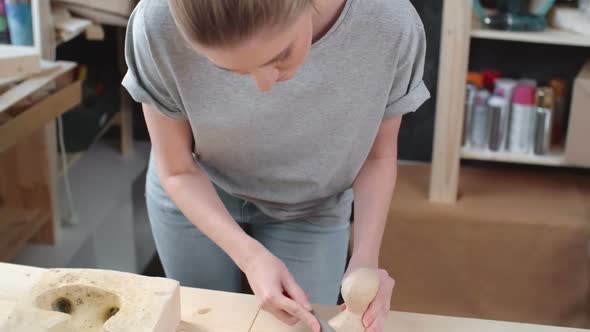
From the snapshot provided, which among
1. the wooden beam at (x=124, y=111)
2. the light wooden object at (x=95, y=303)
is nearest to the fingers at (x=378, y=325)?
the light wooden object at (x=95, y=303)

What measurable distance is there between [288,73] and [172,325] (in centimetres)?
36

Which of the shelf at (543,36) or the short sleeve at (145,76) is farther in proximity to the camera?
the shelf at (543,36)

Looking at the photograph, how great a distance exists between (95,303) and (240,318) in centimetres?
19

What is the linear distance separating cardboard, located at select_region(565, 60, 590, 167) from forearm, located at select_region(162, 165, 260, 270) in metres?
1.18

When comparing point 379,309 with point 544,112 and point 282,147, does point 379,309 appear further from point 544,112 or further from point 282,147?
point 544,112

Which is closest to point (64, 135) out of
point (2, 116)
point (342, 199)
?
point (2, 116)

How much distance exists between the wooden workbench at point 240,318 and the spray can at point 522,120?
111 cm

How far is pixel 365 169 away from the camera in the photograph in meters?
1.22

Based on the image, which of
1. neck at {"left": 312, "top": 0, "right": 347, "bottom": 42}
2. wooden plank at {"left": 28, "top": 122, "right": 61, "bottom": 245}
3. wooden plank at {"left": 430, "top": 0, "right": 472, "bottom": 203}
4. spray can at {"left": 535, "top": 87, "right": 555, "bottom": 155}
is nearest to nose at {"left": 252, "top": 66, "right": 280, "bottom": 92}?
neck at {"left": 312, "top": 0, "right": 347, "bottom": 42}

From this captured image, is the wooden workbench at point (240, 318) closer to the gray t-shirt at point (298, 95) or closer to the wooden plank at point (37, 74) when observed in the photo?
the gray t-shirt at point (298, 95)

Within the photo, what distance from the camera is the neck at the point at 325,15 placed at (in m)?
1.04

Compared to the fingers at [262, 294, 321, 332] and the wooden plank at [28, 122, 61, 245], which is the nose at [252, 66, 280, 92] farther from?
the wooden plank at [28, 122, 61, 245]

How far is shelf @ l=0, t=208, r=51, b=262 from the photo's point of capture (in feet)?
7.01

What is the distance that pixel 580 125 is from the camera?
2.02m
